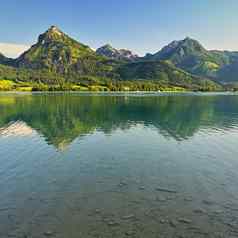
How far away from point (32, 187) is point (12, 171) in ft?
23.9

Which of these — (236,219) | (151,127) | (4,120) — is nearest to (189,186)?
(236,219)

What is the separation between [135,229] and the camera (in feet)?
69.8

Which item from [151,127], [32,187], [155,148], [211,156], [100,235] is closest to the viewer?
[100,235]

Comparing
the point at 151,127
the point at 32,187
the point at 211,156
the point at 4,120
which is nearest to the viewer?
the point at 32,187

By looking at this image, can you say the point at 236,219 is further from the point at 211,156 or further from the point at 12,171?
the point at 12,171

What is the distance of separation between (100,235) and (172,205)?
27.2ft

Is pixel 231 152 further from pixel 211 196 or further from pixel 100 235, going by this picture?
pixel 100 235

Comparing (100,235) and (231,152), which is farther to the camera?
(231,152)

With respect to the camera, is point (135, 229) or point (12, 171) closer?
point (135, 229)

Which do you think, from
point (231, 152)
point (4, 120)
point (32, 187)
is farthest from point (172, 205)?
point (4, 120)

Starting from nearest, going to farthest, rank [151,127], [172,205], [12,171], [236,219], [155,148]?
[236,219] < [172,205] < [12,171] < [155,148] < [151,127]

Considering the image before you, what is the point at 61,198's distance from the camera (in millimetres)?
27422

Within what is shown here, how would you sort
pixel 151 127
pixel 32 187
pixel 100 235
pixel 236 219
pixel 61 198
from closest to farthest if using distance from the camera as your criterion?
pixel 100 235 < pixel 236 219 < pixel 61 198 < pixel 32 187 < pixel 151 127

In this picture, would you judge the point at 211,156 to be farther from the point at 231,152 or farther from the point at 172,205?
the point at 172,205
